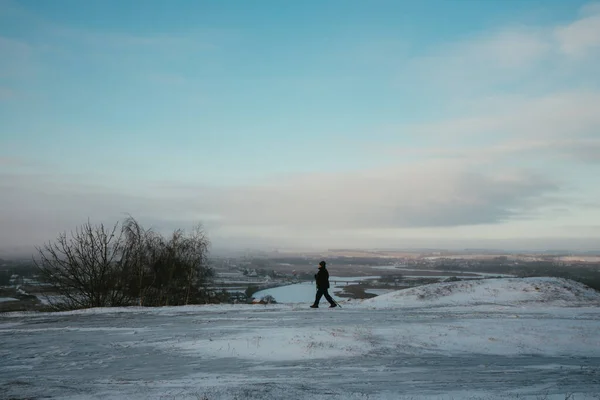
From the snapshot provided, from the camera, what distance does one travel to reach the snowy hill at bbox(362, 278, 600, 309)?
21.0 metres

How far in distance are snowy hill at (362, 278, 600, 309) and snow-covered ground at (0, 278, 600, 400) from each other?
8.55 ft

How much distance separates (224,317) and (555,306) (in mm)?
14369

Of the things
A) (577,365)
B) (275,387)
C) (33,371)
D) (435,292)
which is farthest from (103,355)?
(435,292)

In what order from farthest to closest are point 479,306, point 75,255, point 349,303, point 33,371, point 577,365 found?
point 75,255, point 349,303, point 479,306, point 577,365, point 33,371

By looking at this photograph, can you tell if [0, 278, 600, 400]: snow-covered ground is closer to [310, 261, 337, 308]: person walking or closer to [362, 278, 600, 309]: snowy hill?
[310, 261, 337, 308]: person walking

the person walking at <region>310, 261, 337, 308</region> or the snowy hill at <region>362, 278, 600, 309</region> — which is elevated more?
the person walking at <region>310, 261, 337, 308</region>

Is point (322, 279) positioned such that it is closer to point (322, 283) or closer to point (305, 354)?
point (322, 283)

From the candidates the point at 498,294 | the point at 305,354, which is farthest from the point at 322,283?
the point at 498,294

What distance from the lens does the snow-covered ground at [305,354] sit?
8.67 m

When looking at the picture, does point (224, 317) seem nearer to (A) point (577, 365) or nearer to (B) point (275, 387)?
(B) point (275, 387)

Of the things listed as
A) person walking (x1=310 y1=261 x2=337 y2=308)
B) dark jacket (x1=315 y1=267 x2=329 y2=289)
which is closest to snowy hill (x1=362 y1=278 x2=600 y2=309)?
person walking (x1=310 y1=261 x2=337 y2=308)

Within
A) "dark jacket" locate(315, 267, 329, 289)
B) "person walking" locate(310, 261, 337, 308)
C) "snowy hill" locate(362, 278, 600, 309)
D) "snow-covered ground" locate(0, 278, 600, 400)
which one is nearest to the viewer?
"snow-covered ground" locate(0, 278, 600, 400)

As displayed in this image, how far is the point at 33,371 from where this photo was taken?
985 centimetres

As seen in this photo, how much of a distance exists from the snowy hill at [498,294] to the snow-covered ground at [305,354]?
2.61m
